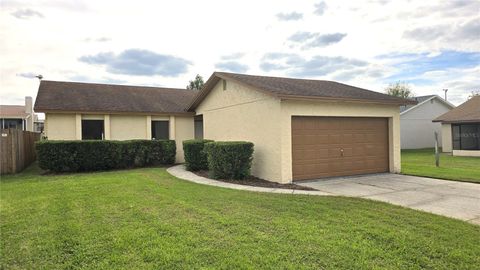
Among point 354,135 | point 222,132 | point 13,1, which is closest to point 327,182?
point 354,135

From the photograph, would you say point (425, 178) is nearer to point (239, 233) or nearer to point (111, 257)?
point (239, 233)

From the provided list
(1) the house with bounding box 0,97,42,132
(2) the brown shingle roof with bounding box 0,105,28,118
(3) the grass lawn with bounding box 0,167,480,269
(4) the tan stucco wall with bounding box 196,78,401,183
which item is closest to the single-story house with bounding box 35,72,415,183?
(4) the tan stucco wall with bounding box 196,78,401,183

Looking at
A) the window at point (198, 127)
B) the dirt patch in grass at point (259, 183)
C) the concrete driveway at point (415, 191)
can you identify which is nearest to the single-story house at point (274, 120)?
the dirt patch in grass at point (259, 183)

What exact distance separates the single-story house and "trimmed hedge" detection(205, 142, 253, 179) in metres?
0.64

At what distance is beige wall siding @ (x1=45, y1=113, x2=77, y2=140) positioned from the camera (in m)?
14.7

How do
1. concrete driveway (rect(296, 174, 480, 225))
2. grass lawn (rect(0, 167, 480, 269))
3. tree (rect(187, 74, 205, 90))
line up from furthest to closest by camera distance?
tree (rect(187, 74, 205, 90))
concrete driveway (rect(296, 174, 480, 225))
grass lawn (rect(0, 167, 480, 269))

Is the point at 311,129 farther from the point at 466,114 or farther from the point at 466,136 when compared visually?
the point at 466,114

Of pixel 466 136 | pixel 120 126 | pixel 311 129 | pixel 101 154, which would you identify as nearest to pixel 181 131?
pixel 120 126

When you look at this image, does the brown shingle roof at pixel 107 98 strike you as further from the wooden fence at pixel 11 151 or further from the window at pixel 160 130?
the wooden fence at pixel 11 151

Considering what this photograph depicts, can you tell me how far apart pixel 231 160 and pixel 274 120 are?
1923 mm

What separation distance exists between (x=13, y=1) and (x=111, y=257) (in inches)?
297

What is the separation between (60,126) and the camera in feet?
48.7

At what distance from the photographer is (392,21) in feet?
39.8

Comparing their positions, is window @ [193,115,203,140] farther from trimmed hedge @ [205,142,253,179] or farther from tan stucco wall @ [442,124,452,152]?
tan stucco wall @ [442,124,452,152]
